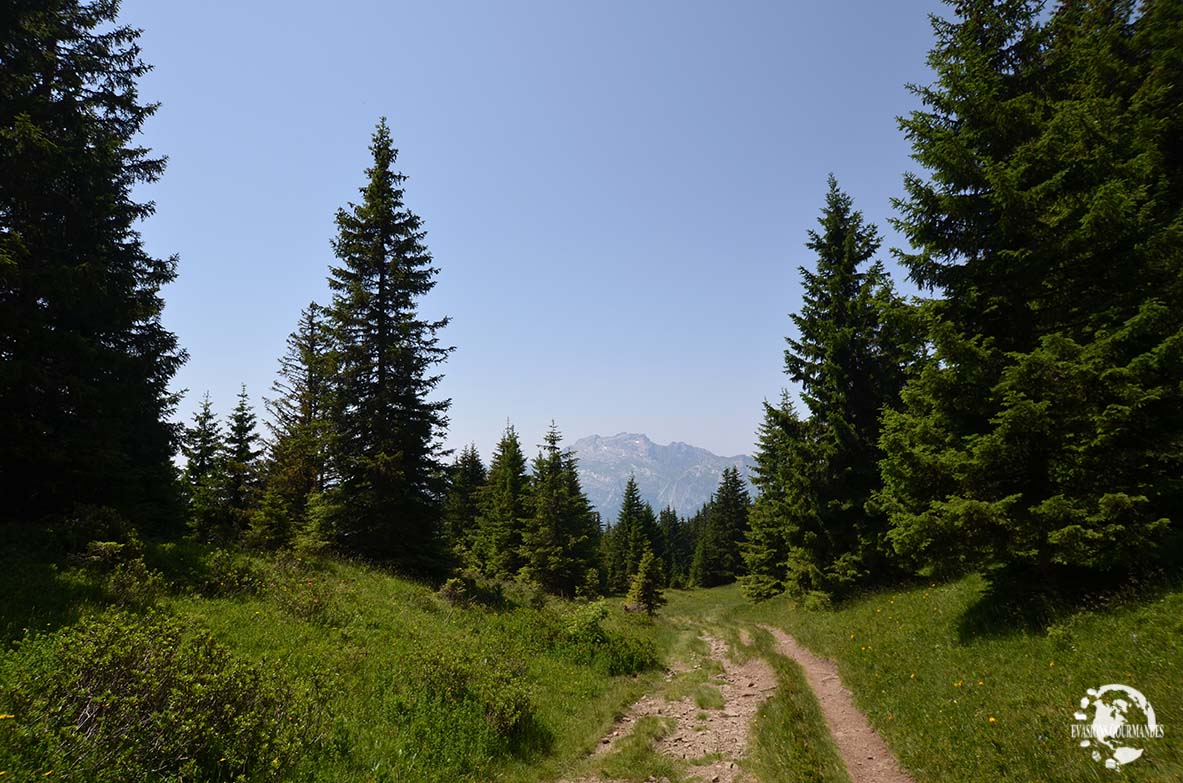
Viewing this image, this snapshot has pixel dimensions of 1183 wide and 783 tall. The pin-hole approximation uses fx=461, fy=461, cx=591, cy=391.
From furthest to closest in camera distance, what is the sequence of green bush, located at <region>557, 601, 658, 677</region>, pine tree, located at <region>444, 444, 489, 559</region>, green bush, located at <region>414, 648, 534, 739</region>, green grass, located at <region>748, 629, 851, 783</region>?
pine tree, located at <region>444, 444, 489, 559</region>
green bush, located at <region>557, 601, 658, 677</region>
green bush, located at <region>414, 648, 534, 739</region>
green grass, located at <region>748, 629, 851, 783</region>

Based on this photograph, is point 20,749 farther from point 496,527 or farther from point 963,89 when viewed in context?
point 496,527

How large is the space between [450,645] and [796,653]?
35.9ft

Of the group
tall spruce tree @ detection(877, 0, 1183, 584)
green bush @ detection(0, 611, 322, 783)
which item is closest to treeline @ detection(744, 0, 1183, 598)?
tall spruce tree @ detection(877, 0, 1183, 584)

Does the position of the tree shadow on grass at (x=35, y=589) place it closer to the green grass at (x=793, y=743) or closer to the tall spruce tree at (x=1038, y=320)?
the green grass at (x=793, y=743)

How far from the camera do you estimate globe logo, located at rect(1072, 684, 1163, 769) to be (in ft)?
17.6

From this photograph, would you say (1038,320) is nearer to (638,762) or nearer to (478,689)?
(638,762)

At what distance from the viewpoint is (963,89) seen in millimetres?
10781

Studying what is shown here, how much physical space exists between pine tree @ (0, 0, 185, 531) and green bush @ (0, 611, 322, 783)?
851 centimetres

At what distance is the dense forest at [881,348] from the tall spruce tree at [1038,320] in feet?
0.19

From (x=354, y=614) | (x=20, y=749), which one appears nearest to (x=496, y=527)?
(x=354, y=614)

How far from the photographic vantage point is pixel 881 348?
19453 mm

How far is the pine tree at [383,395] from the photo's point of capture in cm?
1798

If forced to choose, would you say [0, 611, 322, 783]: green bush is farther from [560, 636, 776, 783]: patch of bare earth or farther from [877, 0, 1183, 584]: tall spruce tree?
[877, 0, 1183, 584]: tall spruce tree

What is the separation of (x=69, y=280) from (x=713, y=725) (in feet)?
59.9
